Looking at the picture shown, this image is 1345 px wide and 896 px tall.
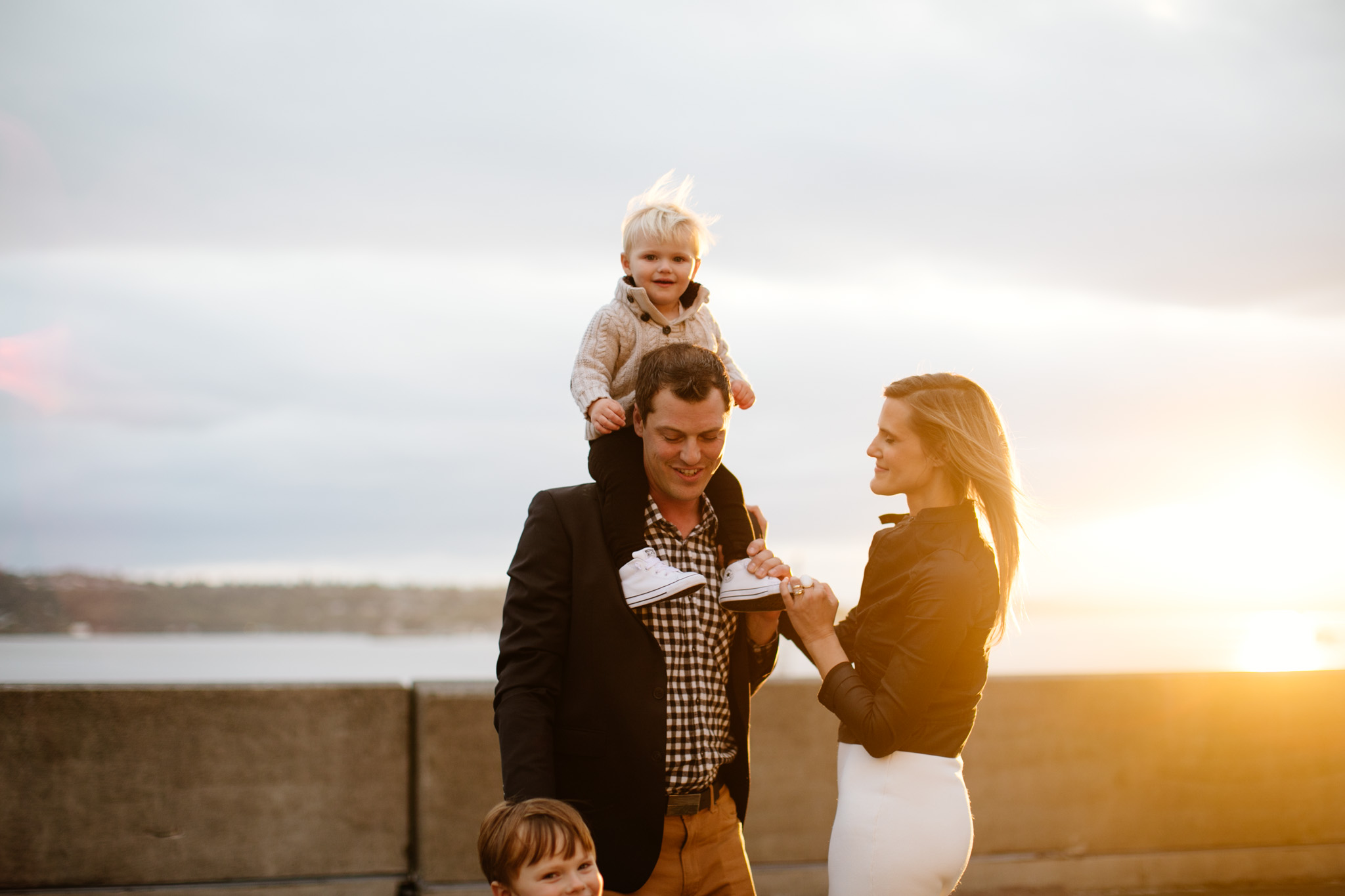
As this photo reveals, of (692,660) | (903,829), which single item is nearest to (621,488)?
(692,660)

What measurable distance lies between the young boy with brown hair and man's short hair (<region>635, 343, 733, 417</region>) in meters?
1.10

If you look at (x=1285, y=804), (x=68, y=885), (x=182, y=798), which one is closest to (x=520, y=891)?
(x=182, y=798)

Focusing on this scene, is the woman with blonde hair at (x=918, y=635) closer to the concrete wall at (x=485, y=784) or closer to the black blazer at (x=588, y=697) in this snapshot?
the black blazer at (x=588, y=697)

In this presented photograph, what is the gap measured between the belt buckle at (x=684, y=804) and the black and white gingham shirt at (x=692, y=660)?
15 millimetres

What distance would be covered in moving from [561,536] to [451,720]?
261 cm

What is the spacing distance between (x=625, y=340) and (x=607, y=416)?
422mm

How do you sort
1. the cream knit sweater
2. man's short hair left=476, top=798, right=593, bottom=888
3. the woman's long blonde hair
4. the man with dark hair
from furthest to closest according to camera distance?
the cream knit sweater, the woman's long blonde hair, the man with dark hair, man's short hair left=476, top=798, right=593, bottom=888

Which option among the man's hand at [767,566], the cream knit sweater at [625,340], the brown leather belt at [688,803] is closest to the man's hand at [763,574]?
the man's hand at [767,566]

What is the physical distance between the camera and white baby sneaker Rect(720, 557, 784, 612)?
285 cm

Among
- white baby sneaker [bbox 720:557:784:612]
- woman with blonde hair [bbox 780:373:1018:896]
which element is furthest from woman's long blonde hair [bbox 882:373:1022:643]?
white baby sneaker [bbox 720:557:784:612]

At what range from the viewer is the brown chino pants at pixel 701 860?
2832mm

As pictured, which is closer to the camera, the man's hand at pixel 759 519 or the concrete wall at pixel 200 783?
the man's hand at pixel 759 519

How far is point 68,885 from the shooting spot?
493 cm

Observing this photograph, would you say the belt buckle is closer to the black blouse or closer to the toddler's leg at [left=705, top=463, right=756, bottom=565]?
the black blouse
